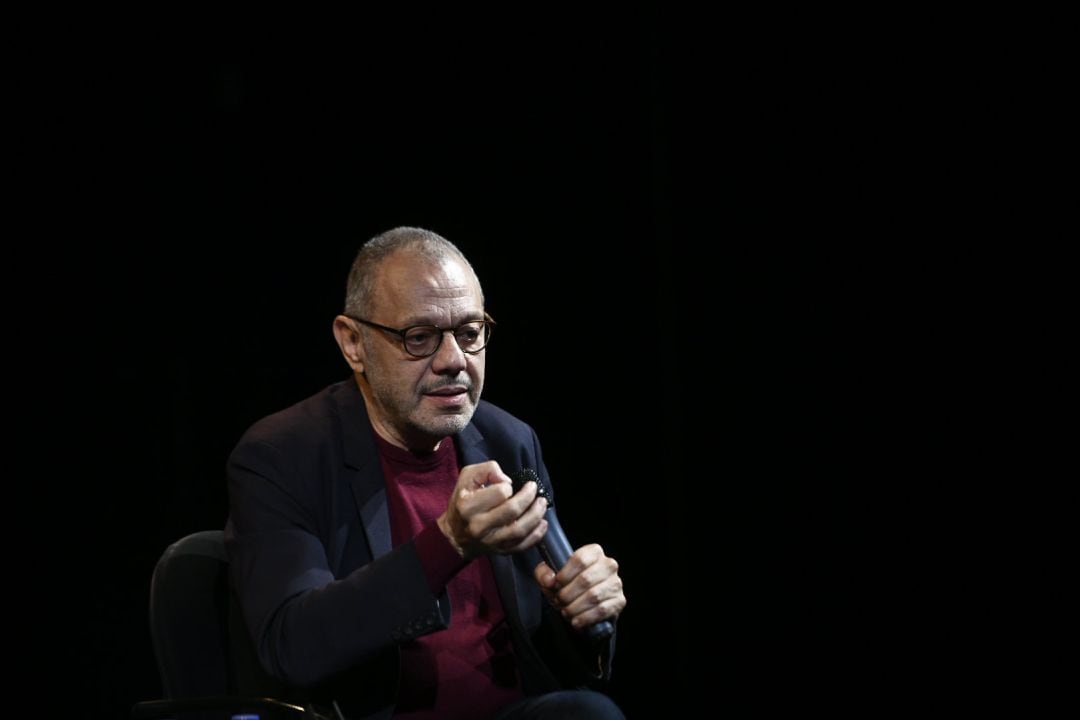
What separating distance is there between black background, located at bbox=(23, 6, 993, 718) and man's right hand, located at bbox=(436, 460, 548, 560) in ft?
4.24

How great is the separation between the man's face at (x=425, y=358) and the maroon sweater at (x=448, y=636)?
0.31 ft

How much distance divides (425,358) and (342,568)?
0.38m

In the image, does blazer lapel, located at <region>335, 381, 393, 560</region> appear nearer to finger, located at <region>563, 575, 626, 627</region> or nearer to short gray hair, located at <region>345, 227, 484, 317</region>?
short gray hair, located at <region>345, 227, 484, 317</region>

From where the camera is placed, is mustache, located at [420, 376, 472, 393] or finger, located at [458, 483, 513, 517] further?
mustache, located at [420, 376, 472, 393]

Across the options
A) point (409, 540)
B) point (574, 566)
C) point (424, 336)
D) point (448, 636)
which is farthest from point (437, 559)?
point (424, 336)

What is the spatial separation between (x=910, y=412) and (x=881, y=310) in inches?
9.5

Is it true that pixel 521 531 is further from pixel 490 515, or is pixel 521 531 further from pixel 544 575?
pixel 544 575

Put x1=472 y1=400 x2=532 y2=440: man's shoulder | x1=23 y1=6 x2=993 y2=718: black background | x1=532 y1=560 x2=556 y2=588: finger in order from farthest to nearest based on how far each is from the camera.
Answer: x1=23 y1=6 x2=993 y2=718: black background → x1=472 y1=400 x2=532 y2=440: man's shoulder → x1=532 y1=560 x2=556 y2=588: finger

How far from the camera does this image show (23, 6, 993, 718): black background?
8.46 ft

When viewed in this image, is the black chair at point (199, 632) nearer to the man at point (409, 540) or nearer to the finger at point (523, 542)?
the man at point (409, 540)

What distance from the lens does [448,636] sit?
1877 mm

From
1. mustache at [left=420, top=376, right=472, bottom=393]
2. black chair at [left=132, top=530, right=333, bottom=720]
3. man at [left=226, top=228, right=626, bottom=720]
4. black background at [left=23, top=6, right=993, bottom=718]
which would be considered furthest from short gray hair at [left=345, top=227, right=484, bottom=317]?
black background at [left=23, top=6, right=993, bottom=718]

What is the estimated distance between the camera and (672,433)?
289cm

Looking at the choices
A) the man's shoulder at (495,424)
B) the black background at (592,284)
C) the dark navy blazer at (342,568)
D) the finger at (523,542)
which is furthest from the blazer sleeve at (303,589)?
the black background at (592,284)
